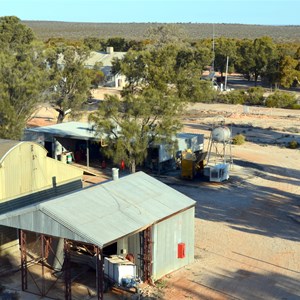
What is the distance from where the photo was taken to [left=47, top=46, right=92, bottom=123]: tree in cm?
4409

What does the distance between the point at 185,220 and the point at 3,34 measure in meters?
67.0

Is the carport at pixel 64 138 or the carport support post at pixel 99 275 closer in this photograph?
the carport support post at pixel 99 275

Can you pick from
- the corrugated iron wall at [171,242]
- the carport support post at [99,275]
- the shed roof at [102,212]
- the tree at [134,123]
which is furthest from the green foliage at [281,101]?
the carport support post at [99,275]

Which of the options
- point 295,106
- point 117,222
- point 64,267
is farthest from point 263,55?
Answer: point 64,267

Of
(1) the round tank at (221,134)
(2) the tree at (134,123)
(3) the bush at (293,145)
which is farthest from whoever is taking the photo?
(3) the bush at (293,145)

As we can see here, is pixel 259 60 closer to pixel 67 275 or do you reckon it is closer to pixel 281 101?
pixel 281 101

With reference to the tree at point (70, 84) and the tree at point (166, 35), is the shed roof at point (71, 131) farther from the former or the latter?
the tree at point (166, 35)

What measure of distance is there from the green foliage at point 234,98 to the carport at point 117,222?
158 ft

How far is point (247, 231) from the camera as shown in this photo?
23.8 metres

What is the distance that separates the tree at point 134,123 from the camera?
1201 inches

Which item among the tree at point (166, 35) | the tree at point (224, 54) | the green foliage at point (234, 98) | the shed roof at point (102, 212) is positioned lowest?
the green foliage at point (234, 98)

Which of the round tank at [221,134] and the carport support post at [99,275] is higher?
the round tank at [221,134]

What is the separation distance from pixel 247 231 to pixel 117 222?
26.2 feet

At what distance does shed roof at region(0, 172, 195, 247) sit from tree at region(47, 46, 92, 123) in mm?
24554
